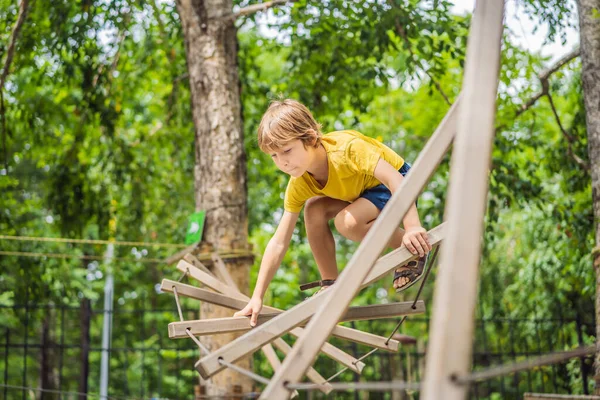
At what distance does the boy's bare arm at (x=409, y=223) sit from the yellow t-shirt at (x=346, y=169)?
4 centimetres

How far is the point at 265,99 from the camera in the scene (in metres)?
7.22

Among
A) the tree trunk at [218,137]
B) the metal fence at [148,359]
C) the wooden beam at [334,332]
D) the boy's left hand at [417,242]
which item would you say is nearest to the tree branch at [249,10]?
the tree trunk at [218,137]

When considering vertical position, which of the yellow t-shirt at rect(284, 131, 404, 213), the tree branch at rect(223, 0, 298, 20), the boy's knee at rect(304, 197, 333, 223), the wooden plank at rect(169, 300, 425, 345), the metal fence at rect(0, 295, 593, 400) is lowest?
the metal fence at rect(0, 295, 593, 400)

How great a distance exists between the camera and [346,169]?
259 cm

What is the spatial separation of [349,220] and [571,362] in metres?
5.14

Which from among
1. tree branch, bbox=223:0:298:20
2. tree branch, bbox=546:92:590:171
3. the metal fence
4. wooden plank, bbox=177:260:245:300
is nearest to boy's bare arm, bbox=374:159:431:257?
wooden plank, bbox=177:260:245:300

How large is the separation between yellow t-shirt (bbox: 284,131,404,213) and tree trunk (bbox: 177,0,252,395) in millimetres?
1505

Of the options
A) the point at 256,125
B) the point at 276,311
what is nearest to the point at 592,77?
the point at 276,311

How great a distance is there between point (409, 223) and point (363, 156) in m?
0.35

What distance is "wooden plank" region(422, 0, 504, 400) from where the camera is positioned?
1.18 m

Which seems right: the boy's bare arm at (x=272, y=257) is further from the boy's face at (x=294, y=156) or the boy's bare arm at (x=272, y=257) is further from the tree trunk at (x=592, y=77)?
the tree trunk at (x=592, y=77)

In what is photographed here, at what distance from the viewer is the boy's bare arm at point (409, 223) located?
223 cm

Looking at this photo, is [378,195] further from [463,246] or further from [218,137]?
[218,137]

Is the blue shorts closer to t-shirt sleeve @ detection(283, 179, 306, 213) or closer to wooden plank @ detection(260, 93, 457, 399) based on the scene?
t-shirt sleeve @ detection(283, 179, 306, 213)
